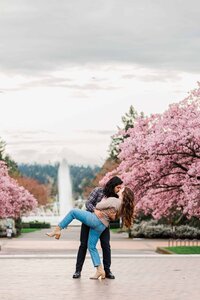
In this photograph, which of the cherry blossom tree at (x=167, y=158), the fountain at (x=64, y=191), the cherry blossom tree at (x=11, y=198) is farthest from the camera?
the fountain at (x=64, y=191)

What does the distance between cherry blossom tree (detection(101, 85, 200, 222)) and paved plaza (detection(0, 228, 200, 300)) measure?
11446mm

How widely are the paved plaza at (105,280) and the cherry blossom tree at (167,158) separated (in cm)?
1145

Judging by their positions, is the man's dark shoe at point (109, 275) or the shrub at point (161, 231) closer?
the man's dark shoe at point (109, 275)

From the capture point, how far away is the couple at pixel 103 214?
44.6 ft

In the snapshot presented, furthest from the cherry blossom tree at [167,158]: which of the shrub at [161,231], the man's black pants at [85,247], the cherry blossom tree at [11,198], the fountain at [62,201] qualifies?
the fountain at [62,201]

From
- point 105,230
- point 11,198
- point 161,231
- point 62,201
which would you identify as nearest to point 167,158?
point 105,230

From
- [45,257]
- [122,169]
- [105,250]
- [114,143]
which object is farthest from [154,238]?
[114,143]

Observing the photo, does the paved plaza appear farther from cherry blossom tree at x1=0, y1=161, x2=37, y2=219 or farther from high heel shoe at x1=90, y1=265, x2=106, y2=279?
cherry blossom tree at x1=0, y1=161, x2=37, y2=219

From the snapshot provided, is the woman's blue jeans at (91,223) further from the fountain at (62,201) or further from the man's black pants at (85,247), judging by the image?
the fountain at (62,201)

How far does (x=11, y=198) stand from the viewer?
60688mm

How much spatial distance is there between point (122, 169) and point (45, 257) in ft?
50.8

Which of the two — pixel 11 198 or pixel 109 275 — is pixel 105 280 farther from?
pixel 11 198

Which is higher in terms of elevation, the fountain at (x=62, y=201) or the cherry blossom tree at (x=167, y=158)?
the fountain at (x=62, y=201)

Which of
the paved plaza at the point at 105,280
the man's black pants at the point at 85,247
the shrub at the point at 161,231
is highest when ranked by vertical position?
the shrub at the point at 161,231
